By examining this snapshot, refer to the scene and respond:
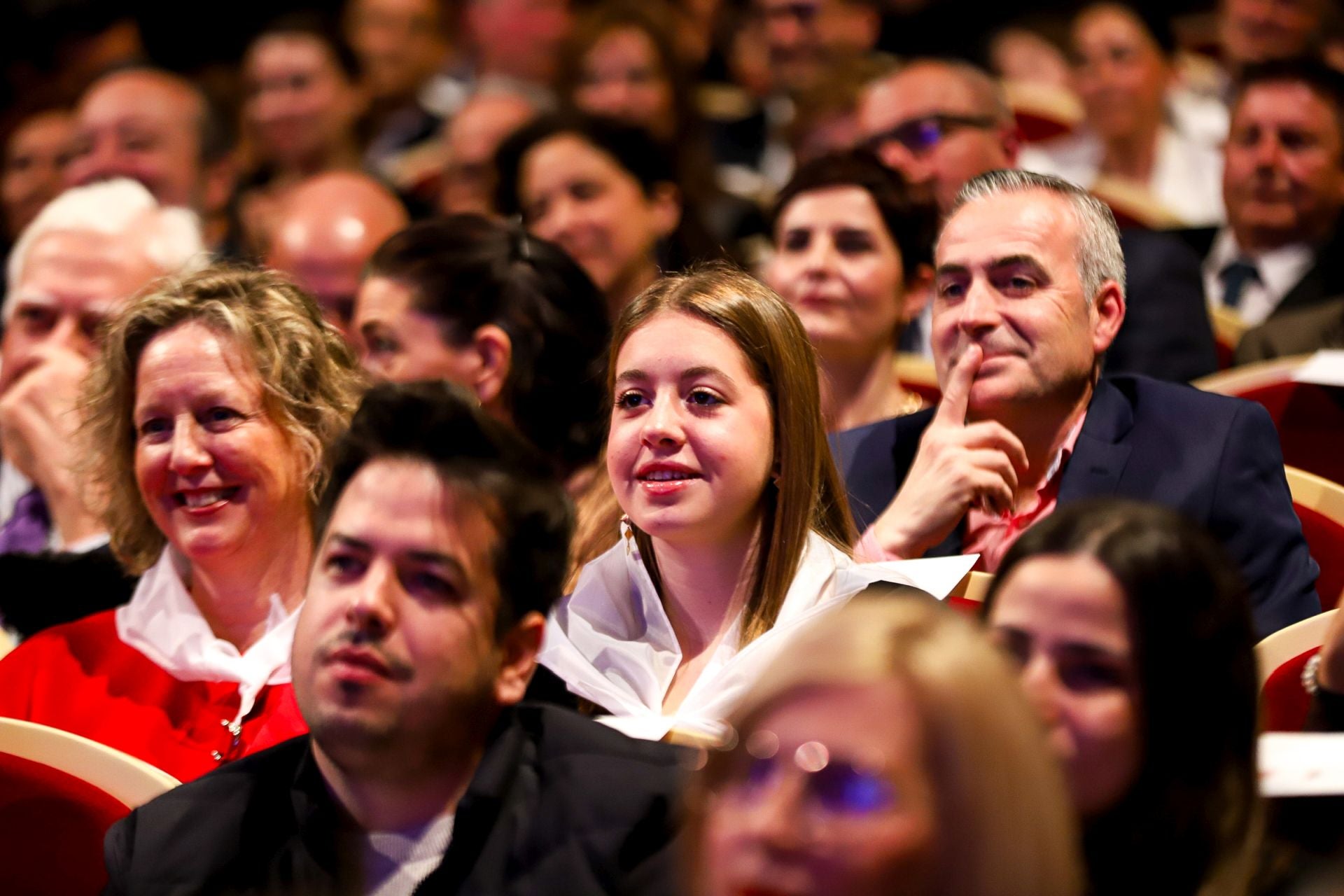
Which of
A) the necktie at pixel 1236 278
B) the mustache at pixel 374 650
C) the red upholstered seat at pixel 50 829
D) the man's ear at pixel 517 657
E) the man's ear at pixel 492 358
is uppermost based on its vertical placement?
the mustache at pixel 374 650

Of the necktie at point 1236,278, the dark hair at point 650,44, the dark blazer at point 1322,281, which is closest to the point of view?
the dark blazer at point 1322,281

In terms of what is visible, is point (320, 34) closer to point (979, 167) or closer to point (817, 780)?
point (979, 167)

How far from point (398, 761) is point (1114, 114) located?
4.30 m

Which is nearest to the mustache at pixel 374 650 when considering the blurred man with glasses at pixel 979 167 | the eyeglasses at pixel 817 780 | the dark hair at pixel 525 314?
the eyeglasses at pixel 817 780

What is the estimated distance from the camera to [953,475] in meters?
2.53

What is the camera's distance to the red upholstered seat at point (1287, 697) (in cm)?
198

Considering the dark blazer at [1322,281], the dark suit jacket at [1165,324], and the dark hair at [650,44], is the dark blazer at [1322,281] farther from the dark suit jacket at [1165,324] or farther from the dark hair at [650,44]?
the dark hair at [650,44]

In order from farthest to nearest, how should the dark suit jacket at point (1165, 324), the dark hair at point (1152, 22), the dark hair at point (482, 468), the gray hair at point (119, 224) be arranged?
the dark hair at point (1152, 22) < the gray hair at point (119, 224) < the dark suit jacket at point (1165, 324) < the dark hair at point (482, 468)

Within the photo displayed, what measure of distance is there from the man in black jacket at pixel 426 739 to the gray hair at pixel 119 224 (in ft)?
6.37

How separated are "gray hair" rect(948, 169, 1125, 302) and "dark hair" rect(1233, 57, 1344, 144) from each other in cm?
163

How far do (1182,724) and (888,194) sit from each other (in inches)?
84.1

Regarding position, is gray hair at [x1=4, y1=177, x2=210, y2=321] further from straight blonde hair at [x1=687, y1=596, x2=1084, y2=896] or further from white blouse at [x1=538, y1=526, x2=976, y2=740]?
straight blonde hair at [x1=687, y1=596, x2=1084, y2=896]

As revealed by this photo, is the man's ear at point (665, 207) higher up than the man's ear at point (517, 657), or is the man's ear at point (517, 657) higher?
the man's ear at point (517, 657)

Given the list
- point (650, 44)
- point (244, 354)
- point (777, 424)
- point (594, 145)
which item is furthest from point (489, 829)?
point (650, 44)
